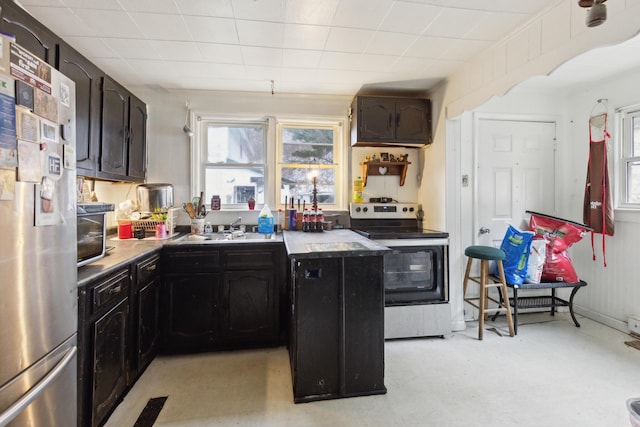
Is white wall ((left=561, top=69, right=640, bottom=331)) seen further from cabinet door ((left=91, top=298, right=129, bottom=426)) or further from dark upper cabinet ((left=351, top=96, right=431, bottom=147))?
cabinet door ((left=91, top=298, right=129, bottom=426))

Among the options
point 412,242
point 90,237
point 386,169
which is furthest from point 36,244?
point 386,169

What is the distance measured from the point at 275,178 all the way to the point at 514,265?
250cm

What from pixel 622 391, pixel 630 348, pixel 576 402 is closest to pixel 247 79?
pixel 576 402

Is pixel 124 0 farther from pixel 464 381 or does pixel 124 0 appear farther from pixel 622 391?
pixel 622 391

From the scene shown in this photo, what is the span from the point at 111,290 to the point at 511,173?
11.8ft

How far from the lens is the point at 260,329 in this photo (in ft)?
7.89

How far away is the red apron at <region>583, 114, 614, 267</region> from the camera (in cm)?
281

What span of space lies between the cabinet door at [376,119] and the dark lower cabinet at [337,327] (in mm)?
1515

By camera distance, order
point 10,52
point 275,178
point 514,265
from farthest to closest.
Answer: point 275,178
point 514,265
point 10,52

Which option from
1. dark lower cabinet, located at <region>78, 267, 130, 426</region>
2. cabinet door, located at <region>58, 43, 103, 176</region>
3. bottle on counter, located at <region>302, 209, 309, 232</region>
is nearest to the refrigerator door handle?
dark lower cabinet, located at <region>78, 267, 130, 426</region>

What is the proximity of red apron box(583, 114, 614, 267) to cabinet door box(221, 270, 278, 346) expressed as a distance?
3155mm

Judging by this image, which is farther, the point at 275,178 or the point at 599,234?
the point at 275,178

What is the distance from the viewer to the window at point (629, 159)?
2727mm

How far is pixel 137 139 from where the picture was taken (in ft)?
8.88
